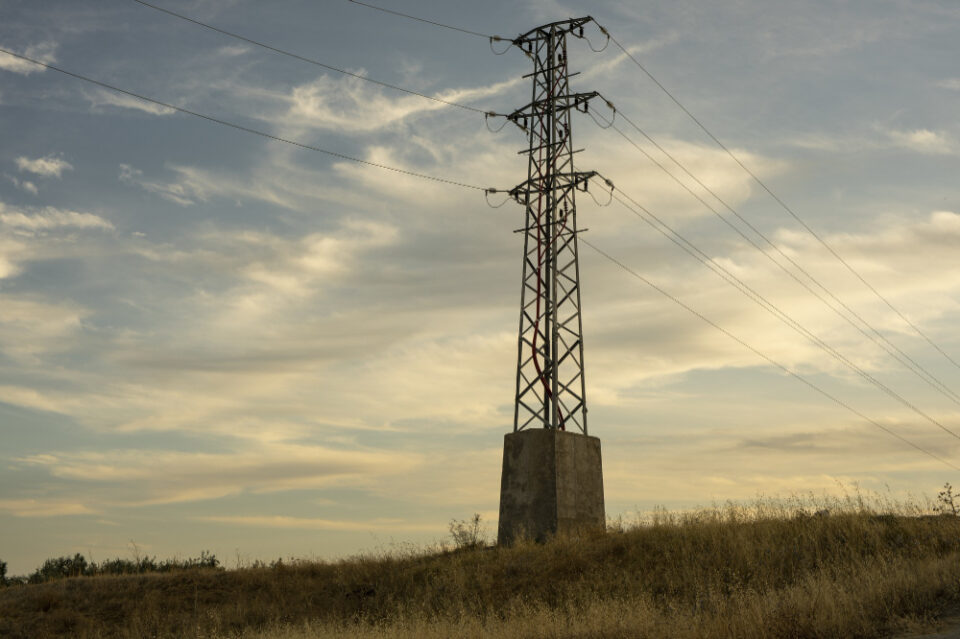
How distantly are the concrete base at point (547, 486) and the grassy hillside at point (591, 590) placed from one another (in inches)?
27.9

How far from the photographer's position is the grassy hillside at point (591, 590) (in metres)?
13.4

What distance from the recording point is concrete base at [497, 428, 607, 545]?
22750 millimetres

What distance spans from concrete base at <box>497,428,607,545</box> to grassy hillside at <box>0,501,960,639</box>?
2.33 feet

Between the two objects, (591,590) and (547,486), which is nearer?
(591,590)

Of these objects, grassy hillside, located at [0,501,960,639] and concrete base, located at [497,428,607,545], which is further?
concrete base, located at [497,428,607,545]

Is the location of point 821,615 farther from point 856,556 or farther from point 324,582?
point 324,582

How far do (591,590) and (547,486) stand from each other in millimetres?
3677

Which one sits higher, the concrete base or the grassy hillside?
the concrete base

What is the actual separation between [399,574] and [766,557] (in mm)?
10470

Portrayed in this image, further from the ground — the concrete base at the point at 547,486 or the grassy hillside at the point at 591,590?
the concrete base at the point at 547,486

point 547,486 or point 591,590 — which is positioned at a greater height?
point 547,486

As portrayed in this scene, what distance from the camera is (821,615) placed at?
485 inches

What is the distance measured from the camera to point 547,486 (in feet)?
74.9

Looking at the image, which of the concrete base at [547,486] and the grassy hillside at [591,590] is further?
the concrete base at [547,486]
